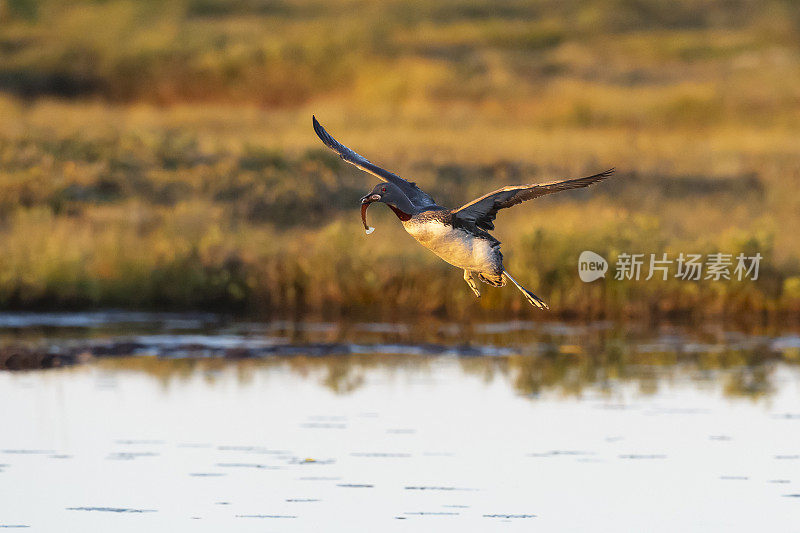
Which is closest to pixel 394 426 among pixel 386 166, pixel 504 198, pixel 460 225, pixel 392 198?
pixel 460 225

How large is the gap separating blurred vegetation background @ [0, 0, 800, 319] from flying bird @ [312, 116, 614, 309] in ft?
34.8

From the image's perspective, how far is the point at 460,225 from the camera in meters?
10.5

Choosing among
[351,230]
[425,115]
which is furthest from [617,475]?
[425,115]

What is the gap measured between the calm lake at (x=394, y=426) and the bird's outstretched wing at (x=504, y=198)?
86.9 inches

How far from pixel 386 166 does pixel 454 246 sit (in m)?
23.8

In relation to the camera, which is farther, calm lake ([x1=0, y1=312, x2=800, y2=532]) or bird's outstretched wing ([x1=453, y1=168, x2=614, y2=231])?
calm lake ([x1=0, y1=312, x2=800, y2=532])

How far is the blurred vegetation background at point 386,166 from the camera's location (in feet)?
71.9

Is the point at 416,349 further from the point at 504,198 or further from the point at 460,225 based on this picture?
the point at 504,198

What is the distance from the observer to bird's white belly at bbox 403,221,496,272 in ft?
33.3

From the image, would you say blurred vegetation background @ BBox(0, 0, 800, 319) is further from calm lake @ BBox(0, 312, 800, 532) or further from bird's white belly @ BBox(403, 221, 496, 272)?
bird's white belly @ BBox(403, 221, 496, 272)

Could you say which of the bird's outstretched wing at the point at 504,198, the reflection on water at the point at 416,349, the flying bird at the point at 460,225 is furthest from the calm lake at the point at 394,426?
the bird's outstretched wing at the point at 504,198

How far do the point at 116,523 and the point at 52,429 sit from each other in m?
3.29

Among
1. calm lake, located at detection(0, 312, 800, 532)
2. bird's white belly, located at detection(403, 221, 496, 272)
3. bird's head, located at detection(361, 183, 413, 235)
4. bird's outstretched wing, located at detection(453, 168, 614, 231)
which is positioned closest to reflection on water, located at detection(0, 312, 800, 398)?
calm lake, located at detection(0, 312, 800, 532)

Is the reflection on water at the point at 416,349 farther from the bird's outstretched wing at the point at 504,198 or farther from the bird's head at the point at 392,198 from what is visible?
the bird's head at the point at 392,198
